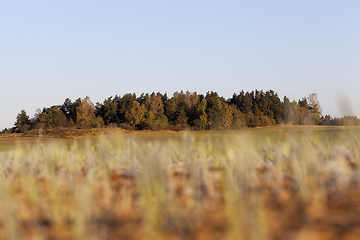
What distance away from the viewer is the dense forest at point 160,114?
38.3 m

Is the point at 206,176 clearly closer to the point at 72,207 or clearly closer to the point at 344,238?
the point at 72,207

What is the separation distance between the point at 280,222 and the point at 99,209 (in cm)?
124

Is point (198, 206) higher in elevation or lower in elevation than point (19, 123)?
lower

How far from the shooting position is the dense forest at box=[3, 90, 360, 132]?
38281 millimetres

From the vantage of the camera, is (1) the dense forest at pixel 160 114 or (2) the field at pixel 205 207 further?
(1) the dense forest at pixel 160 114

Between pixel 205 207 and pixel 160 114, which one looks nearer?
pixel 205 207

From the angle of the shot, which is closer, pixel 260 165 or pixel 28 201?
pixel 28 201

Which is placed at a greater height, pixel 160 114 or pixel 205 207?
pixel 160 114

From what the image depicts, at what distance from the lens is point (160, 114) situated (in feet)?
139

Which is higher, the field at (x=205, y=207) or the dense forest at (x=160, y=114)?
the dense forest at (x=160, y=114)

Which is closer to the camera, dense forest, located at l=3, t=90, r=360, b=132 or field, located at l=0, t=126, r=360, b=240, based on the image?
field, located at l=0, t=126, r=360, b=240

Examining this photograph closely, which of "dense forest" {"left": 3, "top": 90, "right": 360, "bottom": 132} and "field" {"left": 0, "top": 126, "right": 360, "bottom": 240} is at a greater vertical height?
"dense forest" {"left": 3, "top": 90, "right": 360, "bottom": 132}

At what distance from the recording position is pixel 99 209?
2.16 meters

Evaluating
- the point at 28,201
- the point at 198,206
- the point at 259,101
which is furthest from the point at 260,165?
the point at 259,101
